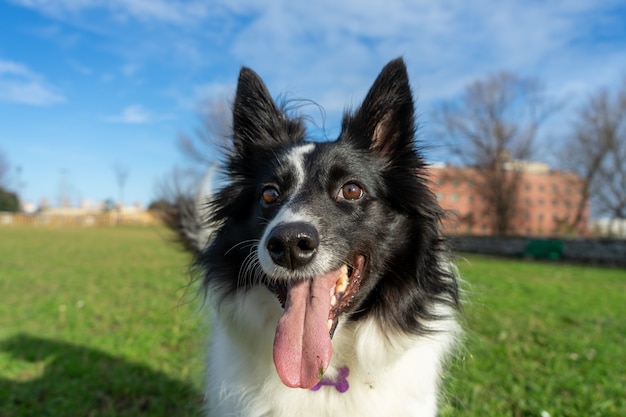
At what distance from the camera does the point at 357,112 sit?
3127mm

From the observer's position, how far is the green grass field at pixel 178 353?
4.18 meters

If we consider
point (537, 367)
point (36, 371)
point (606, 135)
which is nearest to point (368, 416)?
point (537, 367)

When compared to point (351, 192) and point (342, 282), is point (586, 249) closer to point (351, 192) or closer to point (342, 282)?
point (351, 192)

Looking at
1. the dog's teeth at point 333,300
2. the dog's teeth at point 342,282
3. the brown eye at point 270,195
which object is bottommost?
the dog's teeth at point 333,300

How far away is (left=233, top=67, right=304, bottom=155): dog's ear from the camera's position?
3254mm

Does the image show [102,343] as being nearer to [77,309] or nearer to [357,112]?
[77,309]

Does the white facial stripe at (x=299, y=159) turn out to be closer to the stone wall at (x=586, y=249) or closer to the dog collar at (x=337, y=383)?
the dog collar at (x=337, y=383)

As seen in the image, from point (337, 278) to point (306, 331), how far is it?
0.35 meters

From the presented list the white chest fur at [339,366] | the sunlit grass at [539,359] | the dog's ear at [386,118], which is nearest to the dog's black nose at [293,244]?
the white chest fur at [339,366]

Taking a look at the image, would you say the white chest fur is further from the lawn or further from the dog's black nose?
the lawn

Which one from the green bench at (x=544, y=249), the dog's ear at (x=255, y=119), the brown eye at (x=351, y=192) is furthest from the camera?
the green bench at (x=544, y=249)

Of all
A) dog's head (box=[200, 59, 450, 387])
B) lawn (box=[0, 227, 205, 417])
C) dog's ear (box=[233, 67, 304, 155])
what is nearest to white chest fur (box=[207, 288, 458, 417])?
dog's head (box=[200, 59, 450, 387])

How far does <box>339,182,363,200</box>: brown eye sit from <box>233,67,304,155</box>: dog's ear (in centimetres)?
77

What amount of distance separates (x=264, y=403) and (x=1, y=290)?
32.9ft
